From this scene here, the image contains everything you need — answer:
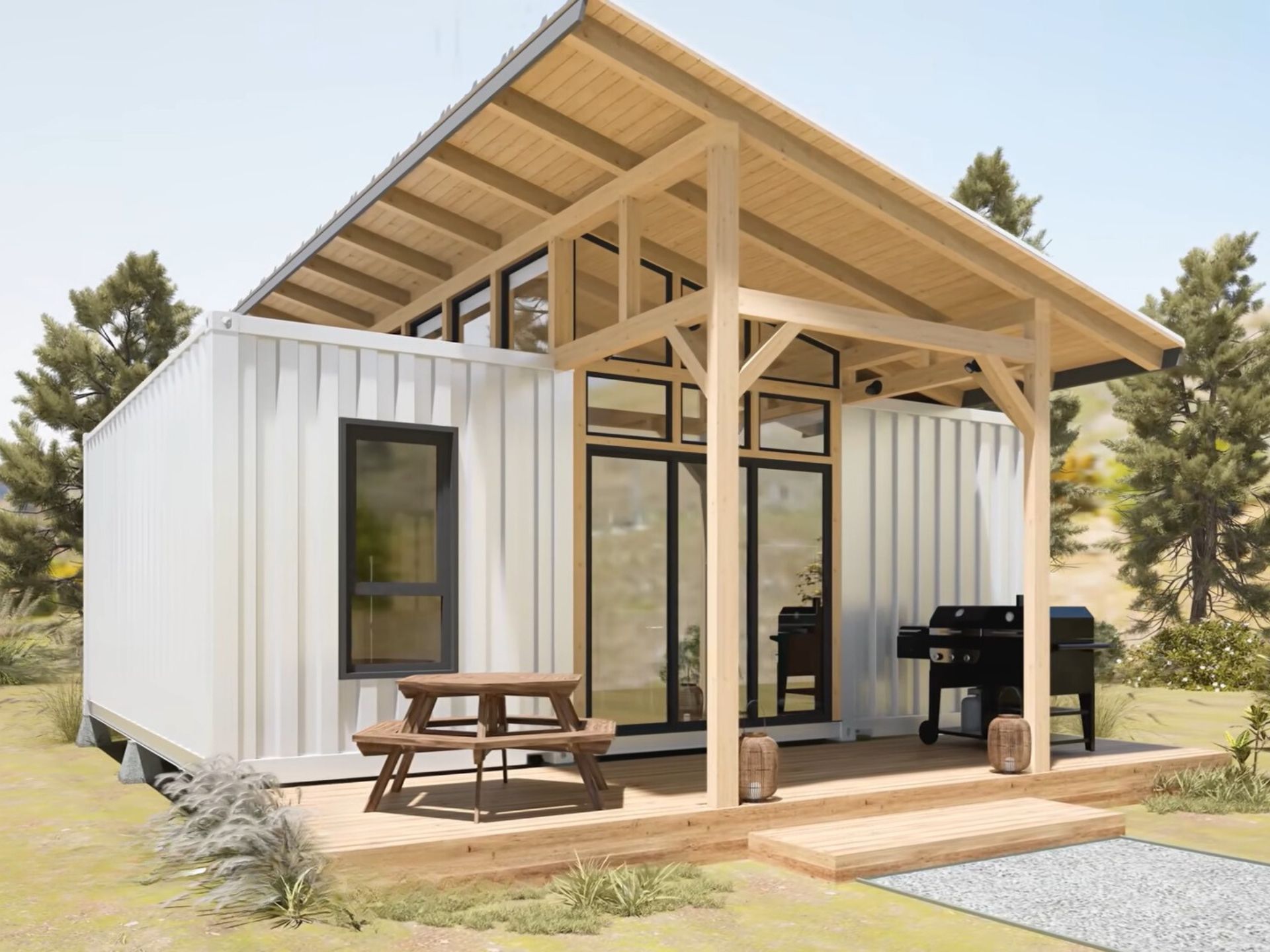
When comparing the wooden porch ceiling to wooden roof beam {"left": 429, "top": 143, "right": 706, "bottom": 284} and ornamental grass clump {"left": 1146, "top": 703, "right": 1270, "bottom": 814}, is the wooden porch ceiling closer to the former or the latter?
wooden roof beam {"left": 429, "top": 143, "right": 706, "bottom": 284}

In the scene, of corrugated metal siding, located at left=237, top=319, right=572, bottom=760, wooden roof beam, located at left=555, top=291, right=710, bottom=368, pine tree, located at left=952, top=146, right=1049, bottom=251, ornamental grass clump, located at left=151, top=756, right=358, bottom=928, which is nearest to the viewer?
ornamental grass clump, located at left=151, top=756, right=358, bottom=928

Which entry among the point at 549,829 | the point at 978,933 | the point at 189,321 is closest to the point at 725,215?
the point at 549,829

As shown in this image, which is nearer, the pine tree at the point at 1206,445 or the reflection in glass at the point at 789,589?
the reflection in glass at the point at 789,589

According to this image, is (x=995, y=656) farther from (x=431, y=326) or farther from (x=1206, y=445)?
(x=1206, y=445)

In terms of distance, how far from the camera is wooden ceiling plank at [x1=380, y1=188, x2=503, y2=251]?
8578 mm

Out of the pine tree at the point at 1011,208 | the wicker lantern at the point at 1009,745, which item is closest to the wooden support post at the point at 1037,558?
the wicker lantern at the point at 1009,745

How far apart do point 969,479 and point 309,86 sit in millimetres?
17493

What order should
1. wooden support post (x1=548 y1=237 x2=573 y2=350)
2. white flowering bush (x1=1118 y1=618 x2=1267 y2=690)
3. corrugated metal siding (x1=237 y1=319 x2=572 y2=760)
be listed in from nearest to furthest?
corrugated metal siding (x1=237 y1=319 x2=572 y2=760) → wooden support post (x1=548 y1=237 x2=573 y2=350) → white flowering bush (x1=1118 y1=618 x2=1267 y2=690)

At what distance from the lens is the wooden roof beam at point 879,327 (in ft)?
21.0

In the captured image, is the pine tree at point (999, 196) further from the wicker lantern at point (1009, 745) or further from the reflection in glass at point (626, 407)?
the wicker lantern at point (1009, 745)

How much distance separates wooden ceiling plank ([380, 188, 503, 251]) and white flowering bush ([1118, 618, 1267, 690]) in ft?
39.8

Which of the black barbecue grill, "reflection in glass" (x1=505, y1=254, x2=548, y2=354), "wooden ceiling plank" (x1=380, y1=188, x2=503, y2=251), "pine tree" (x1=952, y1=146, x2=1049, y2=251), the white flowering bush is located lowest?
the white flowering bush

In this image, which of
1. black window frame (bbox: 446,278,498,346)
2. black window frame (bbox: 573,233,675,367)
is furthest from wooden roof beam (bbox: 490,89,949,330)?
black window frame (bbox: 446,278,498,346)

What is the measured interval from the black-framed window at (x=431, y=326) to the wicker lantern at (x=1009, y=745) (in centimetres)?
504
